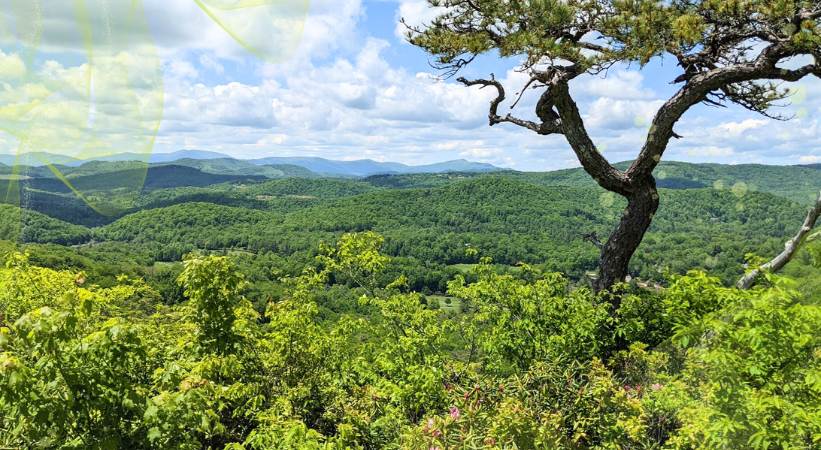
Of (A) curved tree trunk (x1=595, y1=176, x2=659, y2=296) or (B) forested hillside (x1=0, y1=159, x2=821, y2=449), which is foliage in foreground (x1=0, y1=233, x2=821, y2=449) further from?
(A) curved tree trunk (x1=595, y1=176, x2=659, y2=296)

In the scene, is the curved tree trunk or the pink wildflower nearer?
the pink wildflower

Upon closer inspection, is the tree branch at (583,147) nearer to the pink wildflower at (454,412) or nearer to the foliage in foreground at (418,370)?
the foliage in foreground at (418,370)

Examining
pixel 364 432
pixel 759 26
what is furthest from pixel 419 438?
pixel 759 26

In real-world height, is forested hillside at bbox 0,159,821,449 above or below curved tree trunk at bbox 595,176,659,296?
below

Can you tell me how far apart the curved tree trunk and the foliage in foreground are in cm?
56

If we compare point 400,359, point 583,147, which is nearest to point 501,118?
point 583,147

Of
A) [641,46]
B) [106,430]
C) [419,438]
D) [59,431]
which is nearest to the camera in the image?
[59,431]

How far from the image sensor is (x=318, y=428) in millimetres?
5988

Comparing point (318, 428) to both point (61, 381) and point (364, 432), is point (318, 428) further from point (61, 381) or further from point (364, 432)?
point (61, 381)

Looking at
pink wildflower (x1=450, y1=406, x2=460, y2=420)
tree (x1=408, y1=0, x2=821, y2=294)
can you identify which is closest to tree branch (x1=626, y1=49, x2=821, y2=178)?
tree (x1=408, y1=0, x2=821, y2=294)

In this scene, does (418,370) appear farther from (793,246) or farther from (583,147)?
(793,246)

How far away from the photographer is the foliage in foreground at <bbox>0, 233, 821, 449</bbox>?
→ 10.5 feet

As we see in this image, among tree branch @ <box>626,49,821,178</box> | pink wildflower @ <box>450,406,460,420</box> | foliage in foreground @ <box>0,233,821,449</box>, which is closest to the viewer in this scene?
foliage in foreground @ <box>0,233,821,449</box>

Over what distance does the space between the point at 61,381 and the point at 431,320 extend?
4.94 metres
